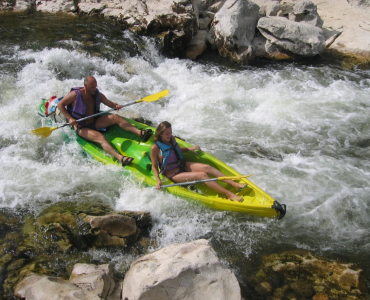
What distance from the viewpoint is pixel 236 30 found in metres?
8.23

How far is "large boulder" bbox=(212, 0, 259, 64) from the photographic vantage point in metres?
8.25

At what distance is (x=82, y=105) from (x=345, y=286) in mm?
3756

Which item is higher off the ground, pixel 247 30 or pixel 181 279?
pixel 247 30

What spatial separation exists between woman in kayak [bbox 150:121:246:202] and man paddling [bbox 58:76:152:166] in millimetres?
667

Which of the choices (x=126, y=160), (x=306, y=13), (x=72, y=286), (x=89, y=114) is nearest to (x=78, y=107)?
(x=89, y=114)

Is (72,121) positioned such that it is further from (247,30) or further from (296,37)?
(296,37)

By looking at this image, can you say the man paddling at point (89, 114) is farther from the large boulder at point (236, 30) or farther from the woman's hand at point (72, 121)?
the large boulder at point (236, 30)

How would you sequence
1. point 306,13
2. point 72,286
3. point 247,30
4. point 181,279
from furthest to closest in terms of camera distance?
point 306,13, point 247,30, point 72,286, point 181,279

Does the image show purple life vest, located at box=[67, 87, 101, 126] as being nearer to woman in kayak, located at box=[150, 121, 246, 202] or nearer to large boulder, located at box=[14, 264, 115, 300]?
woman in kayak, located at box=[150, 121, 246, 202]

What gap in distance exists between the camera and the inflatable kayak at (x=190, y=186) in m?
3.91

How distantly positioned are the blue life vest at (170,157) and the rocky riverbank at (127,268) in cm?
63

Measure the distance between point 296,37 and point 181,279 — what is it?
7.00 meters

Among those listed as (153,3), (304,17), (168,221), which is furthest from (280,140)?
(153,3)

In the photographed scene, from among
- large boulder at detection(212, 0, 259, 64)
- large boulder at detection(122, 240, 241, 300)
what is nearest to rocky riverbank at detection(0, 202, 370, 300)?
large boulder at detection(122, 240, 241, 300)
